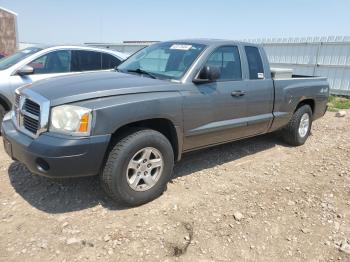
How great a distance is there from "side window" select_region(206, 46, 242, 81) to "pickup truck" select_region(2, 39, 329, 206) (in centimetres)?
1

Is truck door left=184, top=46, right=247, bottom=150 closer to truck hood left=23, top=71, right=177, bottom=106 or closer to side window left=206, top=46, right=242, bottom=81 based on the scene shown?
side window left=206, top=46, right=242, bottom=81

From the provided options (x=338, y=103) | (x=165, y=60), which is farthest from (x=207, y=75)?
(x=338, y=103)

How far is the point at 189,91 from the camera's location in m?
3.83

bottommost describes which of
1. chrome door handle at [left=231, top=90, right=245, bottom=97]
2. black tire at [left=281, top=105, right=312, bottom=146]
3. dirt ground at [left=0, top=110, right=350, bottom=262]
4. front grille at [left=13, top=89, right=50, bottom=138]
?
dirt ground at [left=0, top=110, right=350, bottom=262]

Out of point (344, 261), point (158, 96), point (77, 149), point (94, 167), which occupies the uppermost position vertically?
point (158, 96)

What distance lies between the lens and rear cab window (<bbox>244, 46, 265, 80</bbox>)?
4789 millimetres

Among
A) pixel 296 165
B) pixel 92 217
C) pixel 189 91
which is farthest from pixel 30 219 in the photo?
pixel 296 165

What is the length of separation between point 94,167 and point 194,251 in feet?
3.93

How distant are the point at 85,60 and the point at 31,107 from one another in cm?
340

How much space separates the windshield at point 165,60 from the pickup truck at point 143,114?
1cm

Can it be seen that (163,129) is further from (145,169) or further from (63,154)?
(63,154)

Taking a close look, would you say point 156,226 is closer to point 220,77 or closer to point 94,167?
point 94,167

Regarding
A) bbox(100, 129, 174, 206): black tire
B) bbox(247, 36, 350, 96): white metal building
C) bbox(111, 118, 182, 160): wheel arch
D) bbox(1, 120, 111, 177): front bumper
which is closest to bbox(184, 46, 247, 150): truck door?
bbox(111, 118, 182, 160): wheel arch

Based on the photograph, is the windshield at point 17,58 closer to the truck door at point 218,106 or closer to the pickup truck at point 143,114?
the pickup truck at point 143,114
